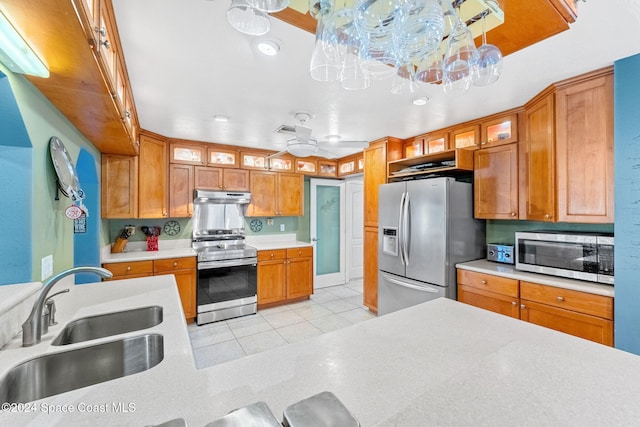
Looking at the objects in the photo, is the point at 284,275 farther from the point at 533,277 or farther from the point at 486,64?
the point at 486,64

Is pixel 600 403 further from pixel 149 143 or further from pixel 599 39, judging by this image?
pixel 149 143

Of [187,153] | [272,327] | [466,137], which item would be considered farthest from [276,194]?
[466,137]

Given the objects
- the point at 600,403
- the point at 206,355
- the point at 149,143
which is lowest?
the point at 206,355

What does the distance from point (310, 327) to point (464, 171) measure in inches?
98.7

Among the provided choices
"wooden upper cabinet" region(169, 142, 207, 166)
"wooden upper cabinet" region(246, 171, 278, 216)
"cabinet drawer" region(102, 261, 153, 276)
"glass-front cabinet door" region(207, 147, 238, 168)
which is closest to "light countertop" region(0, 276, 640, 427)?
"cabinet drawer" region(102, 261, 153, 276)

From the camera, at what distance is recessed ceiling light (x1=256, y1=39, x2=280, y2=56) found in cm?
151

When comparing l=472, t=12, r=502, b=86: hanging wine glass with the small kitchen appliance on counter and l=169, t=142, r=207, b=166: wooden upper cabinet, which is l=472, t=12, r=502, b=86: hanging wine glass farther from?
l=169, t=142, r=207, b=166: wooden upper cabinet

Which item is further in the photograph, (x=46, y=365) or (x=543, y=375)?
(x=46, y=365)

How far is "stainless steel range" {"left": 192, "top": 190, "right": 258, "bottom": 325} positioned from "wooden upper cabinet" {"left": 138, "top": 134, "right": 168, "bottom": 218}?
420 millimetres

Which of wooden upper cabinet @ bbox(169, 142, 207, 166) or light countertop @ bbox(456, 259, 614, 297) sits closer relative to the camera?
light countertop @ bbox(456, 259, 614, 297)

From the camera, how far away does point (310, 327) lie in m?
3.28

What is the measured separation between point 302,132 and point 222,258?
1.94m

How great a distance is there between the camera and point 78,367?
107 centimetres

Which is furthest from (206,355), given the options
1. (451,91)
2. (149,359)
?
(451,91)
